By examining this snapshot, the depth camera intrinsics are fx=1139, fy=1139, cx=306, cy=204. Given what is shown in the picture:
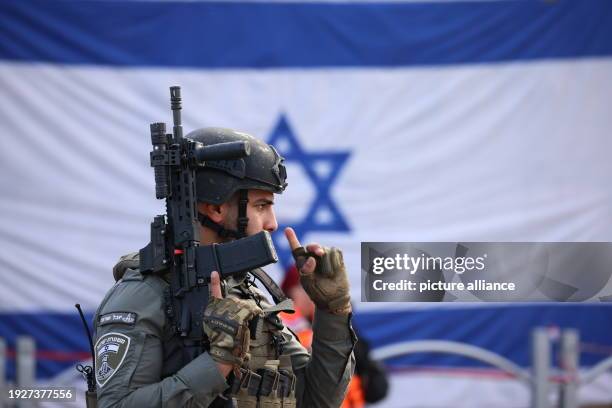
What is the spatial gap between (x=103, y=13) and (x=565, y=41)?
3.01 m

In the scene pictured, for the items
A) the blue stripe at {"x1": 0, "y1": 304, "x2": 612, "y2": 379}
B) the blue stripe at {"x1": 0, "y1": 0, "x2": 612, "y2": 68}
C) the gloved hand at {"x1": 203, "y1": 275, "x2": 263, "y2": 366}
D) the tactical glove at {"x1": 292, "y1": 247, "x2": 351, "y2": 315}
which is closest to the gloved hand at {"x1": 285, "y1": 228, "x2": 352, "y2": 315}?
the tactical glove at {"x1": 292, "y1": 247, "x2": 351, "y2": 315}

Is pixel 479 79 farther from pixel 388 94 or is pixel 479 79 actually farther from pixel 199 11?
pixel 199 11

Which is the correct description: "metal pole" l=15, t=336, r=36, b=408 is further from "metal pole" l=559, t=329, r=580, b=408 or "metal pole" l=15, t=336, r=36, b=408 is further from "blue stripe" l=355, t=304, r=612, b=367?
"metal pole" l=559, t=329, r=580, b=408

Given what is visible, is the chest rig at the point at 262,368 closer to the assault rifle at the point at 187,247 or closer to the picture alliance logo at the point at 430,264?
the assault rifle at the point at 187,247

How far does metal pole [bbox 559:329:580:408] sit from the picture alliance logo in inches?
104

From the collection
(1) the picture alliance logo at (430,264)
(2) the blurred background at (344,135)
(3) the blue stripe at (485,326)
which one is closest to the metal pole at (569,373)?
(3) the blue stripe at (485,326)

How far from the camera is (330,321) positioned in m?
3.41

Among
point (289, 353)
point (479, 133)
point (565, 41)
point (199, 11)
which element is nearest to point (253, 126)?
point (199, 11)

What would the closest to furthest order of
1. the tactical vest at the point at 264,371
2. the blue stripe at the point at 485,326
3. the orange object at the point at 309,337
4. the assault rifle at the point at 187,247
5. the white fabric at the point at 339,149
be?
1. the assault rifle at the point at 187,247
2. the tactical vest at the point at 264,371
3. the orange object at the point at 309,337
4. the white fabric at the point at 339,149
5. the blue stripe at the point at 485,326

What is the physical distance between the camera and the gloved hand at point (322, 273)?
324 cm

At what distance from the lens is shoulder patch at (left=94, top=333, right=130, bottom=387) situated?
10.0ft

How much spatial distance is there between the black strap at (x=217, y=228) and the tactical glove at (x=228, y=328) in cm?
34

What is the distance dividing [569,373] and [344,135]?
213 centimetres

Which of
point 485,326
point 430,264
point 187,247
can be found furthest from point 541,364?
point 187,247
